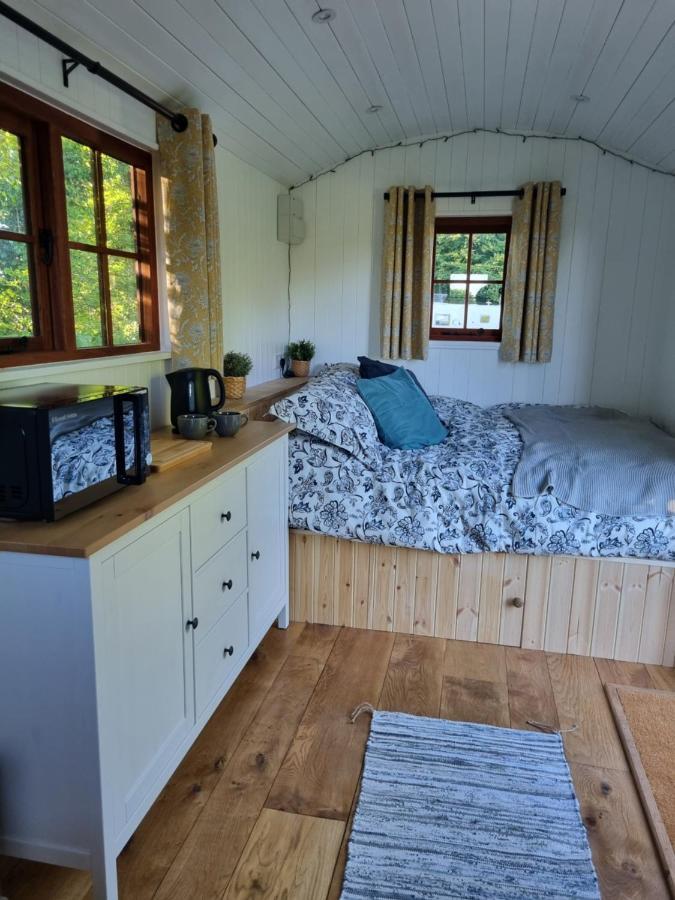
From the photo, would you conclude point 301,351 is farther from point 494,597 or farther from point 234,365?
point 494,597

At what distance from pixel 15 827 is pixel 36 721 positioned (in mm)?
269

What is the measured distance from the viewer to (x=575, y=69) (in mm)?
2906

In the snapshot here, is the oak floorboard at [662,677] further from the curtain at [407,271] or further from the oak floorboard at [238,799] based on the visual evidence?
the curtain at [407,271]

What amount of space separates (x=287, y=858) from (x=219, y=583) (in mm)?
724

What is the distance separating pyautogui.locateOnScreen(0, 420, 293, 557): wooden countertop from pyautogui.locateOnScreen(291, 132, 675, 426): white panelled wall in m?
2.71

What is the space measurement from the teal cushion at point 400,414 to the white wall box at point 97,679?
1.32m

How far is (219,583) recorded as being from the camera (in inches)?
74.3

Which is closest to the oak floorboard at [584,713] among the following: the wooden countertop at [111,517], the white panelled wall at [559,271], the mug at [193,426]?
the wooden countertop at [111,517]

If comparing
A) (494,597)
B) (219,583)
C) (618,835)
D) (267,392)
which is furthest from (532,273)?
(618,835)

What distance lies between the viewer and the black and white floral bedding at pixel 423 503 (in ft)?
7.99

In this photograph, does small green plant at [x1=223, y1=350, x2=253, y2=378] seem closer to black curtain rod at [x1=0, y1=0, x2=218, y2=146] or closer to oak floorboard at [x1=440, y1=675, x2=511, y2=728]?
black curtain rod at [x1=0, y1=0, x2=218, y2=146]

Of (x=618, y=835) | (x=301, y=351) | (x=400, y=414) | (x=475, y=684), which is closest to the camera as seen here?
(x=618, y=835)

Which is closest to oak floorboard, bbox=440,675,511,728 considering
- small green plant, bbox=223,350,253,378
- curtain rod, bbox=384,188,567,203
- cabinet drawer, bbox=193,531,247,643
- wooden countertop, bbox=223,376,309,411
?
cabinet drawer, bbox=193,531,247,643

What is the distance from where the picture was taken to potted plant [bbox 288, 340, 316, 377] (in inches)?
168
